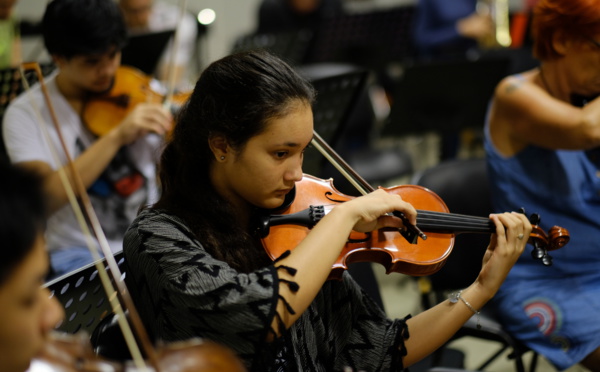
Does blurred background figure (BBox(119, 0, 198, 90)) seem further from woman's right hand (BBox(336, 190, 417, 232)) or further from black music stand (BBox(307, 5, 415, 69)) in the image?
woman's right hand (BBox(336, 190, 417, 232))

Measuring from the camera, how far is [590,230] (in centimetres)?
157

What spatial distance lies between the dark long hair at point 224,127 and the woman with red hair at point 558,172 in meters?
0.70

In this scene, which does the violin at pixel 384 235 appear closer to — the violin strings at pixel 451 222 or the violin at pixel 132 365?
the violin strings at pixel 451 222

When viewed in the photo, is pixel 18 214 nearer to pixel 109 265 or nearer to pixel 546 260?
pixel 109 265

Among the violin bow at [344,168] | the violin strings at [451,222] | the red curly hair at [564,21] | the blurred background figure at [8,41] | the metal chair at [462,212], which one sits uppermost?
the red curly hair at [564,21]

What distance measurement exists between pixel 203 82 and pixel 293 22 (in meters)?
3.63

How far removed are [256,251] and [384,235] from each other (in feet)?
0.83

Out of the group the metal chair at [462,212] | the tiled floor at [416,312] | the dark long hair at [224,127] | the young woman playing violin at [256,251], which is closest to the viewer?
the young woman playing violin at [256,251]

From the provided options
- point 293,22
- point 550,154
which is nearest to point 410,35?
point 293,22

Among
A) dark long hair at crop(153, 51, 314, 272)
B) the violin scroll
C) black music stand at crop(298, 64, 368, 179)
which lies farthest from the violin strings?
black music stand at crop(298, 64, 368, 179)

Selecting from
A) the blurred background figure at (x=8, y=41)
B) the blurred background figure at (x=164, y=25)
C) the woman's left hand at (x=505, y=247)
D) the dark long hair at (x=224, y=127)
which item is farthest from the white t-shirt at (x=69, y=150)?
the blurred background figure at (x=8, y=41)

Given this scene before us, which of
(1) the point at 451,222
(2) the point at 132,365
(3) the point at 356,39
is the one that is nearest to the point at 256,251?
(1) the point at 451,222

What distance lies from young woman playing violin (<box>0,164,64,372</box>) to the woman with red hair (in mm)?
→ 1264

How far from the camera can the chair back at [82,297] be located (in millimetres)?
1063
